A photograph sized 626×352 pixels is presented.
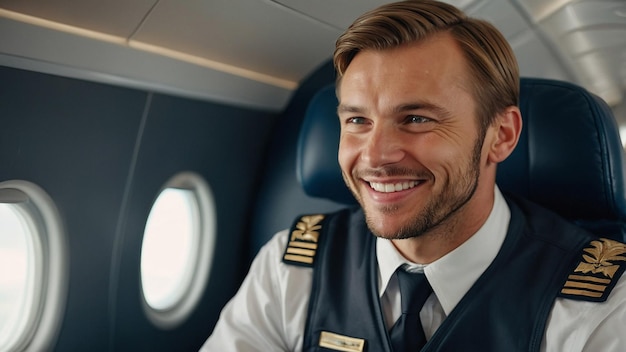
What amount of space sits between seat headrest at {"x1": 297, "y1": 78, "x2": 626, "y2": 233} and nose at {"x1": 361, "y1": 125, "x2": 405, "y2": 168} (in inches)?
19.4

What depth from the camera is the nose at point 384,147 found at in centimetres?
155

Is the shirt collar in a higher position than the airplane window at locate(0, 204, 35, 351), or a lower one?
higher

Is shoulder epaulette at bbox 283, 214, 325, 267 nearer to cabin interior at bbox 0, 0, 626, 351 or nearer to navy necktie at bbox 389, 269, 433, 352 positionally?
navy necktie at bbox 389, 269, 433, 352

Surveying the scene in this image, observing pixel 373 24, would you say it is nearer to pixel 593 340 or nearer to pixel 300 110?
pixel 593 340

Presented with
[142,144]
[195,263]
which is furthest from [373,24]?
[195,263]

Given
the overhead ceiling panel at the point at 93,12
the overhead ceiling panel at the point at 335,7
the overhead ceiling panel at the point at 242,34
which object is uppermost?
the overhead ceiling panel at the point at 335,7

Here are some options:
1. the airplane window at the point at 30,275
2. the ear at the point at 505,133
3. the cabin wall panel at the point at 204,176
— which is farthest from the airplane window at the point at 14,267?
the ear at the point at 505,133

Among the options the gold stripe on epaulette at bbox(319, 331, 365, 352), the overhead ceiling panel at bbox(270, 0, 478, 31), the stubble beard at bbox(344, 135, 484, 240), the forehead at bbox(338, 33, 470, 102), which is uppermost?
the overhead ceiling panel at bbox(270, 0, 478, 31)

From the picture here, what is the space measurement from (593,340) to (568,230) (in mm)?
358

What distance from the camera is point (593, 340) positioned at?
1.38 m

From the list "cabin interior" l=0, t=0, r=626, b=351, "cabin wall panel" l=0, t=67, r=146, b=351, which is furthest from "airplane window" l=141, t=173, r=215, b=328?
"cabin wall panel" l=0, t=67, r=146, b=351

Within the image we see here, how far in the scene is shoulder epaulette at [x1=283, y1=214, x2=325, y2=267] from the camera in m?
1.84

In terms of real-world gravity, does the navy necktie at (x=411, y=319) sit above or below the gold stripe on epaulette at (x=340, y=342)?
above

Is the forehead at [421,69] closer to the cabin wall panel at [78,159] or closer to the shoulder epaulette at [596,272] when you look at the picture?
the shoulder epaulette at [596,272]
